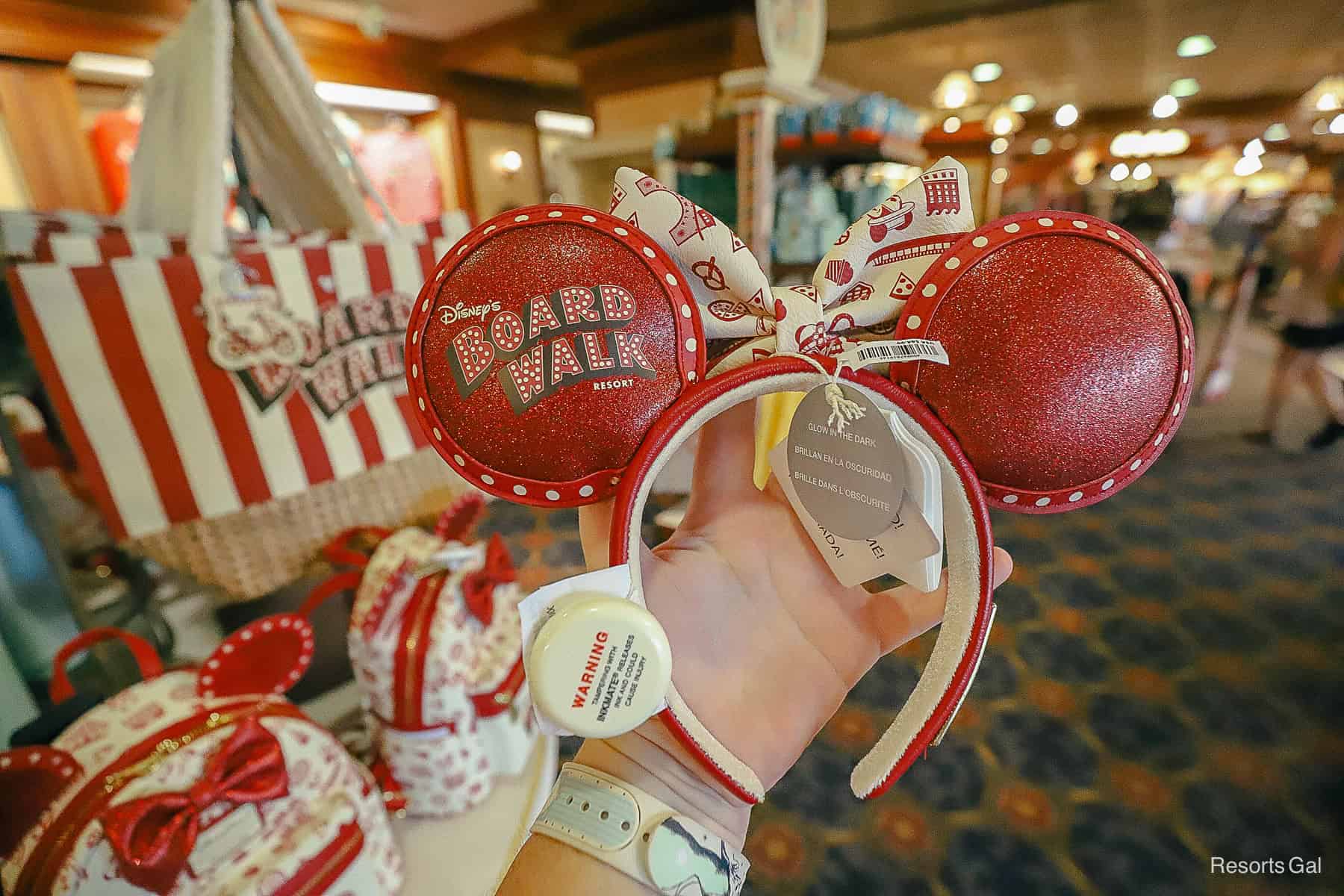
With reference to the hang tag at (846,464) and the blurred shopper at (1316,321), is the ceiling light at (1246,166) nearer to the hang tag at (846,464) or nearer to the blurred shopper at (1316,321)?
the blurred shopper at (1316,321)

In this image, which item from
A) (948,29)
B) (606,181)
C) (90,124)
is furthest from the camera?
(948,29)

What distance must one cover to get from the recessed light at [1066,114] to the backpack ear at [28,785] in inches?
374

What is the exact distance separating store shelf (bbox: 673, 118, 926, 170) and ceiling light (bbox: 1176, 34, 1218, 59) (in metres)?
4.52

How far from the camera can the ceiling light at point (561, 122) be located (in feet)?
19.2

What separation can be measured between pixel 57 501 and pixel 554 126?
6.28 m

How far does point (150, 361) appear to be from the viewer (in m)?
0.74

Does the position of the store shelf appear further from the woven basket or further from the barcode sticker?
the barcode sticker

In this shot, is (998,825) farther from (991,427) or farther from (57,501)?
(57,501)

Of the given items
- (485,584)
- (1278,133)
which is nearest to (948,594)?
(485,584)

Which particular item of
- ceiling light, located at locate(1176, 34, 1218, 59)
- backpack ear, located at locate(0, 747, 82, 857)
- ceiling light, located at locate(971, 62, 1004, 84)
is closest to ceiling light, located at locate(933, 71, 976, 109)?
ceiling light, located at locate(971, 62, 1004, 84)

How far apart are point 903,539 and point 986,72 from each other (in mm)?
7262

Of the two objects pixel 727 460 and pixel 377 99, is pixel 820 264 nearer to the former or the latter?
pixel 727 460

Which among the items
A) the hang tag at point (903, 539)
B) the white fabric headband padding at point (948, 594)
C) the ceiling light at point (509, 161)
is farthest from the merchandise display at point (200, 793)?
the ceiling light at point (509, 161)

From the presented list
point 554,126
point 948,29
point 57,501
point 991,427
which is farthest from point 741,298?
point 554,126
